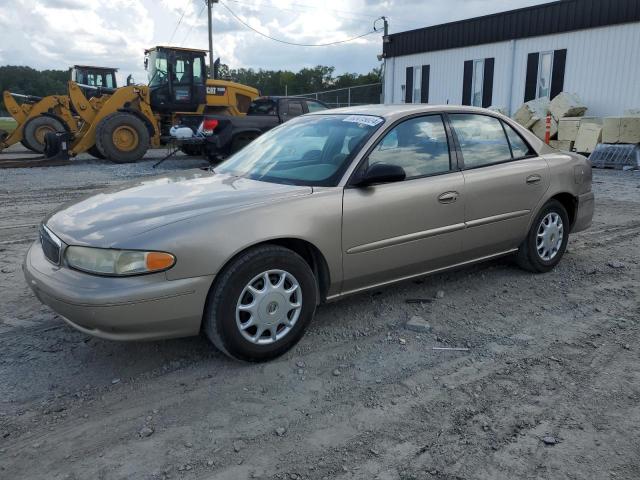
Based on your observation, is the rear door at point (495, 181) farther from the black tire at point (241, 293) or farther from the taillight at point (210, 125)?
the taillight at point (210, 125)

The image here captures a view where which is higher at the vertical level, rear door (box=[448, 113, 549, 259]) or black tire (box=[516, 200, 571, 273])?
rear door (box=[448, 113, 549, 259])

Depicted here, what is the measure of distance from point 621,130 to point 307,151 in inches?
475

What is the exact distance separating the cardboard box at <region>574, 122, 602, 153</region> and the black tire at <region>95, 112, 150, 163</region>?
11.5m

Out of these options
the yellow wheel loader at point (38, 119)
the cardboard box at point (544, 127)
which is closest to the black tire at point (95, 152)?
the yellow wheel loader at point (38, 119)

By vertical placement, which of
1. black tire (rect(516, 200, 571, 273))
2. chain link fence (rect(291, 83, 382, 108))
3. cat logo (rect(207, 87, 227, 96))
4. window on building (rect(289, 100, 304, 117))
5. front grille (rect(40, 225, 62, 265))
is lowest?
black tire (rect(516, 200, 571, 273))

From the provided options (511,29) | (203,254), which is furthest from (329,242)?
(511,29)

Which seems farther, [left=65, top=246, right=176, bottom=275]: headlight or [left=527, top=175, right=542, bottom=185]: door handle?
[left=527, top=175, right=542, bottom=185]: door handle

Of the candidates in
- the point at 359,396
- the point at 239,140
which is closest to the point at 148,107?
the point at 239,140

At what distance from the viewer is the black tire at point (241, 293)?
3.12m

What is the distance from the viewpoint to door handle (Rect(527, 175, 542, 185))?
471cm

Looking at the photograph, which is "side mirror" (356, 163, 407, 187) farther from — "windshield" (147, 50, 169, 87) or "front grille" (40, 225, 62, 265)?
"windshield" (147, 50, 169, 87)

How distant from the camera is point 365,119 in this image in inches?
162

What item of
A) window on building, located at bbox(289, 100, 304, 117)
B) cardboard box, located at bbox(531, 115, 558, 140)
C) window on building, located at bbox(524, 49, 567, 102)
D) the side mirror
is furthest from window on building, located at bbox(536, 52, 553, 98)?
the side mirror

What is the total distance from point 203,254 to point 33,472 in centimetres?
126
